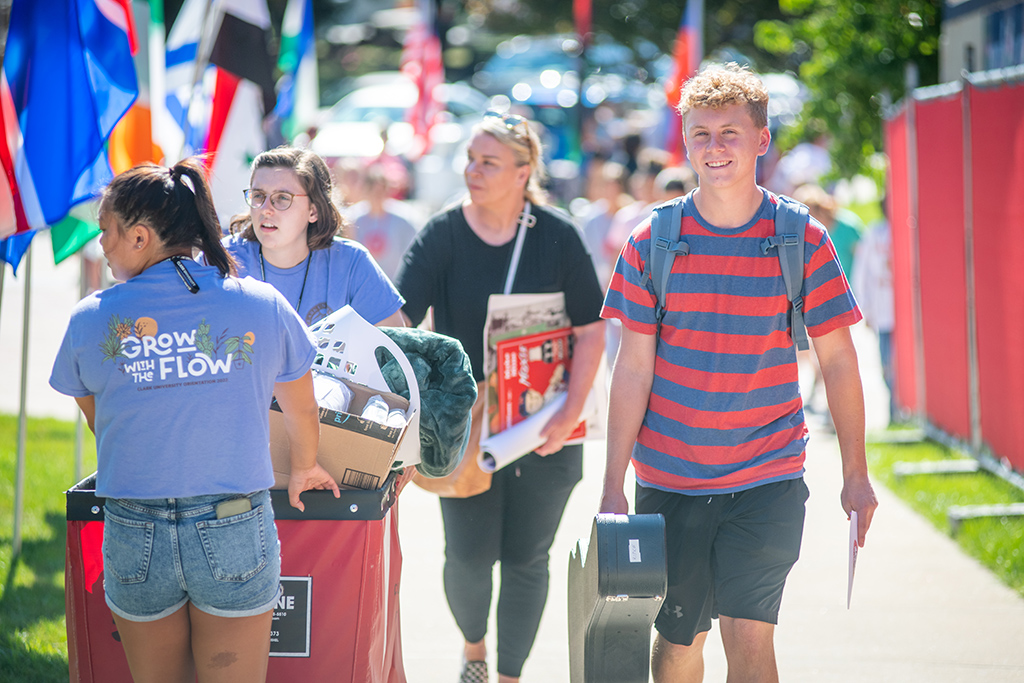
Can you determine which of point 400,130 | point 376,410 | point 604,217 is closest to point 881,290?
point 604,217

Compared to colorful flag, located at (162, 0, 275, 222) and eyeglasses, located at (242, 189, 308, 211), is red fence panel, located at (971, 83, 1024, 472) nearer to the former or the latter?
eyeglasses, located at (242, 189, 308, 211)

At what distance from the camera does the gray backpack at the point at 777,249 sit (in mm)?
3084

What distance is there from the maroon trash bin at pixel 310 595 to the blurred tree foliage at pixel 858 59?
756cm

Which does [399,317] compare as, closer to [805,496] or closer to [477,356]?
[477,356]

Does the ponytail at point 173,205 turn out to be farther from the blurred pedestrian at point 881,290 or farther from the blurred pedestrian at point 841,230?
the blurred pedestrian at point 881,290

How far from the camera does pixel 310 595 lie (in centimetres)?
299

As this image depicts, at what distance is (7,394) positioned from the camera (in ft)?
32.5

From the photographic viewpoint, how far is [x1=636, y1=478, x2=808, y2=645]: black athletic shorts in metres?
3.16

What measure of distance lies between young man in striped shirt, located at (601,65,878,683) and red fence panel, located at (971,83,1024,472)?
3.50 metres

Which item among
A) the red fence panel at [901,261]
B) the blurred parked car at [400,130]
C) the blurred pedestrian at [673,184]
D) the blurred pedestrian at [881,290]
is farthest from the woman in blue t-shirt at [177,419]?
the blurred parked car at [400,130]

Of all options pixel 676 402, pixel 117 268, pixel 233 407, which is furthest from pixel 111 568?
pixel 676 402

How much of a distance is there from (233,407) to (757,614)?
162cm

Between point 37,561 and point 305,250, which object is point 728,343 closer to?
point 305,250

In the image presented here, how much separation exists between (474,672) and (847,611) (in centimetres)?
194
